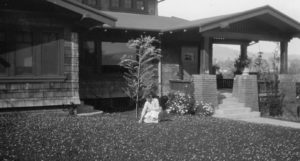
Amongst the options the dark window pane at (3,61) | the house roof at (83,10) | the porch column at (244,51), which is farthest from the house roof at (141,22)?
the dark window pane at (3,61)

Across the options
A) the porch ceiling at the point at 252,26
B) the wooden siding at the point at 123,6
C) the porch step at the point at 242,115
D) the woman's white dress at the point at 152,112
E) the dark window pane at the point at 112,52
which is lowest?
the porch step at the point at 242,115

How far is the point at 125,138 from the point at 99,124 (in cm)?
207

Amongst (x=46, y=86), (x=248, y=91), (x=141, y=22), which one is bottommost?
(x=248, y=91)

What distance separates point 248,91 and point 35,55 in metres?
8.64

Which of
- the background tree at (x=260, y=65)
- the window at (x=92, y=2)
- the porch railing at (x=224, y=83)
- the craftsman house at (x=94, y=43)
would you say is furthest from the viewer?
the porch railing at (x=224, y=83)

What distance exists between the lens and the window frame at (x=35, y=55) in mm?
11992

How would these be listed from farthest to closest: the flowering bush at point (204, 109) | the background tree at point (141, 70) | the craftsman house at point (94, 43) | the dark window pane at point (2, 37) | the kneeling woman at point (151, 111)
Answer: the flowering bush at point (204, 109)
the background tree at point (141, 70)
the craftsman house at point (94, 43)
the dark window pane at point (2, 37)
the kneeling woman at point (151, 111)

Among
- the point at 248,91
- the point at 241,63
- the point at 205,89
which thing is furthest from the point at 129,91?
the point at 241,63

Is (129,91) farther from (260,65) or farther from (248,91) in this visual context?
(260,65)

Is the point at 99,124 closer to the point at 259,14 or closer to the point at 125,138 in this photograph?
the point at 125,138

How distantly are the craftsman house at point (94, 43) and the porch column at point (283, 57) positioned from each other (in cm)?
5

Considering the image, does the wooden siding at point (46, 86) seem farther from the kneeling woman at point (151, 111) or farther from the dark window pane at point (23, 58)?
the kneeling woman at point (151, 111)

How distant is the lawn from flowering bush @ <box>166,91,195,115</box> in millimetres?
2110

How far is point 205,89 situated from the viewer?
1477 cm
